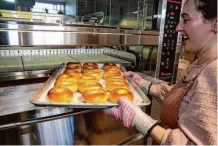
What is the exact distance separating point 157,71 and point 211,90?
62 cm

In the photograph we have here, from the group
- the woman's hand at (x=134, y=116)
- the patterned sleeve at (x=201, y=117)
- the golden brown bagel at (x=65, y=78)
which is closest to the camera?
the patterned sleeve at (x=201, y=117)

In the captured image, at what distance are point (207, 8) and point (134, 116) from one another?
1.57 feet

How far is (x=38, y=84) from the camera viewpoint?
3.32 feet

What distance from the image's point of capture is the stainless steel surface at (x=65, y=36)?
713mm

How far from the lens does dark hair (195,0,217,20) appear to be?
607 millimetres

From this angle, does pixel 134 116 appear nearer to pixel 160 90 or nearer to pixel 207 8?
pixel 160 90

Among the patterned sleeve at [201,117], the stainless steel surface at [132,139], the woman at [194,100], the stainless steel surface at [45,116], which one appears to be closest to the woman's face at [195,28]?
the woman at [194,100]

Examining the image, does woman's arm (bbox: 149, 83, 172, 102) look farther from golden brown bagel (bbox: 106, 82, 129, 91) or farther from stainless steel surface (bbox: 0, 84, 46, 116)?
stainless steel surface (bbox: 0, 84, 46, 116)

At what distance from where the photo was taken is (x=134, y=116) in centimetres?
72

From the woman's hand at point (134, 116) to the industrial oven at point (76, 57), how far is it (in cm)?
16

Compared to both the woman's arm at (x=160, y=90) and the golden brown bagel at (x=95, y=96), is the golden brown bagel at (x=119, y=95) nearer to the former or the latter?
the golden brown bagel at (x=95, y=96)

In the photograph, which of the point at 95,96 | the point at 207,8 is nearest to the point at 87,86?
the point at 95,96

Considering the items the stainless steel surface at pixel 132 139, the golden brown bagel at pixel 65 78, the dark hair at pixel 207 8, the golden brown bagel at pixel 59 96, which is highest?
the dark hair at pixel 207 8

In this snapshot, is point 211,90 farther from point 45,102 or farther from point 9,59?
point 9,59
